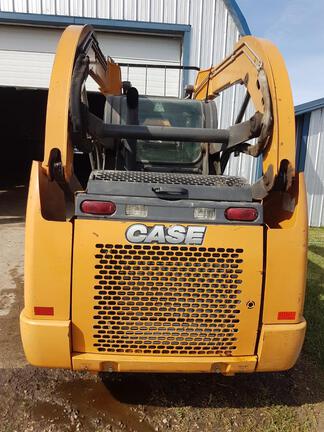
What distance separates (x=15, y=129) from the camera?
20.7 metres

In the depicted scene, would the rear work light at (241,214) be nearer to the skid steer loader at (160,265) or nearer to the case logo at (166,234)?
the skid steer loader at (160,265)

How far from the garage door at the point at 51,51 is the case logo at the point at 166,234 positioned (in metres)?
6.52

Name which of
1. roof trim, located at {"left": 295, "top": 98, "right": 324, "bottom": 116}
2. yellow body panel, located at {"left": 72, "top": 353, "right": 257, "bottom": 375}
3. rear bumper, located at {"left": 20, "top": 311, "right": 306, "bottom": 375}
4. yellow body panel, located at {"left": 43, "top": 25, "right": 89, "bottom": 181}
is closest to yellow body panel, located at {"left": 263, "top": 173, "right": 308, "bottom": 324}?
rear bumper, located at {"left": 20, "top": 311, "right": 306, "bottom": 375}

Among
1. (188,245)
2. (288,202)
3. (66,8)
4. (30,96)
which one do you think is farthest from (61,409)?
(30,96)

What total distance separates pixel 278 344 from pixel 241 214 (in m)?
0.87

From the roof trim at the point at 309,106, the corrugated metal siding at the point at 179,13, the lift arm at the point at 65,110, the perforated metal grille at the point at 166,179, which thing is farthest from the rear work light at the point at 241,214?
the roof trim at the point at 309,106

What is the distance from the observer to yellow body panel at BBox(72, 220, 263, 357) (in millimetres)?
2309

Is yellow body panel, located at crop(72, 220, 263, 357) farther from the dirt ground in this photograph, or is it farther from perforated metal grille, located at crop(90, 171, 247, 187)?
the dirt ground

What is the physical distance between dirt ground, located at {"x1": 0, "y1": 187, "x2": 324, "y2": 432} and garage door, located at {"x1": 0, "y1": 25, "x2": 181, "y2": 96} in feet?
21.4

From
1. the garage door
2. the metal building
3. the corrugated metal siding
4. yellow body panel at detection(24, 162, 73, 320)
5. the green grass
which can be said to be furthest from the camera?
the metal building

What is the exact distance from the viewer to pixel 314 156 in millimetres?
10227

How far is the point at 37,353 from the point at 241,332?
1.29 metres

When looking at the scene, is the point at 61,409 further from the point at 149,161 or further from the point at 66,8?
the point at 66,8

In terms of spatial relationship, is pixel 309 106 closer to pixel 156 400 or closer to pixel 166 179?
pixel 166 179
